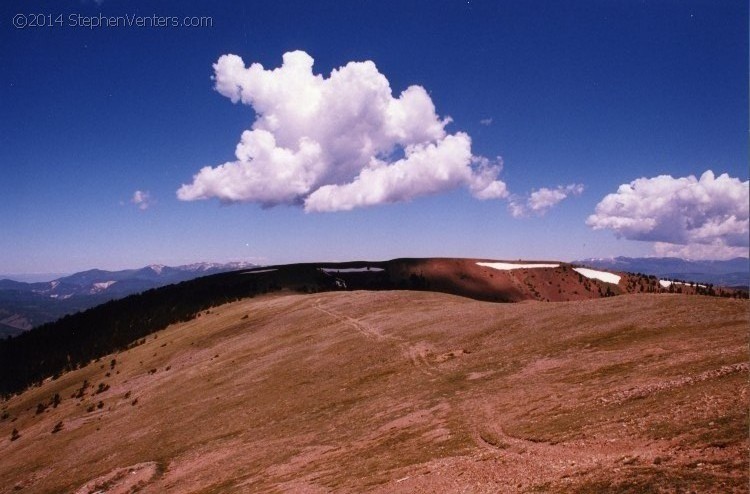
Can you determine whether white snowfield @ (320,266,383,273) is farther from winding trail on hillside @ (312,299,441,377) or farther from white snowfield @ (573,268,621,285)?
winding trail on hillside @ (312,299,441,377)

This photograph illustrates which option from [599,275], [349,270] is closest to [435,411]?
[599,275]

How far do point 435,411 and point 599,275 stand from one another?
81.2m

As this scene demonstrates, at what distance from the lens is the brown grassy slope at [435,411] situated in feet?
47.0

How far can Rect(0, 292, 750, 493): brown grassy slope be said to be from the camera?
1434 centimetres

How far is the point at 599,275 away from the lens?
91.8 meters

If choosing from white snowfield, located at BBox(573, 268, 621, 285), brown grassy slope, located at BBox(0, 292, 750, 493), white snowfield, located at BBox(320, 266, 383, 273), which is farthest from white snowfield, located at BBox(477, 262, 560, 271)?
brown grassy slope, located at BBox(0, 292, 750, 493)

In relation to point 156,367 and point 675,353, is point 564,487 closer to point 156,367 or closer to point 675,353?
point 675,353

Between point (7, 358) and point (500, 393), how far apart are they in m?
117

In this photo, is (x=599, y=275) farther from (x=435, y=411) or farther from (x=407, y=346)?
(x=435, y=411)

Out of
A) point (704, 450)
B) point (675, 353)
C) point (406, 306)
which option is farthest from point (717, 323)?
point (406, 306)

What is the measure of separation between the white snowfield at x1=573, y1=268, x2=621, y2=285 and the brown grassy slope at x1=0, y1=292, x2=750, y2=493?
54.5 metres

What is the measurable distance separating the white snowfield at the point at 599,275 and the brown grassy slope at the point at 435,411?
5451 centimetres

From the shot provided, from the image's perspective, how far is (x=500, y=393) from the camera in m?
22.8

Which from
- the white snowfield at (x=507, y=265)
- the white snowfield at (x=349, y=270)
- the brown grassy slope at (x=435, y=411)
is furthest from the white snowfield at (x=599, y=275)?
the brown grassy slope at (x=435, y=411)
